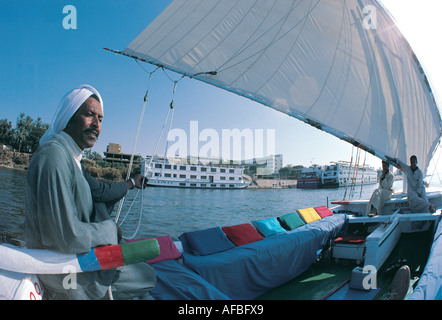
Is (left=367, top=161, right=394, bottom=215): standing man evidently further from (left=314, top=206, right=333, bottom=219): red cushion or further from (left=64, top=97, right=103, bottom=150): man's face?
(left=64, top=97, right=103, bottom=150): man's face

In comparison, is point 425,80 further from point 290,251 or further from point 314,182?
point 314,182

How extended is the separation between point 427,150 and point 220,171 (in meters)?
43.2

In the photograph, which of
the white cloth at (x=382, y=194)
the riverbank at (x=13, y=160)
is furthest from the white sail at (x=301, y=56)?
the riverbank at (x=13, y=160)

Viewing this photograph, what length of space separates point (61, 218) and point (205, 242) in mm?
2454

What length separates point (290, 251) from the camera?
12.2 ft

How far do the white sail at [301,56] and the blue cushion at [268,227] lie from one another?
2.58 metres

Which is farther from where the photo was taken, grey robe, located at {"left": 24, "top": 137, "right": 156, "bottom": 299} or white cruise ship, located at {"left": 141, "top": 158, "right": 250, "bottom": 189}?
white cruise ship, located at {"left": 141, "top": 158, "right": 250, "bottom": 189}

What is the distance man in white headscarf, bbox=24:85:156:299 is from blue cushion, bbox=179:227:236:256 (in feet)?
5.43

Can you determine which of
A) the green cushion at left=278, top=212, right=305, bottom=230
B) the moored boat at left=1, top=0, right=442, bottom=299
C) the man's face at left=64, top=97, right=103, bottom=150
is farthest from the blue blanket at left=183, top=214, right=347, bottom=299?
the man's face at left=64, top=97, right=103, bottom=150

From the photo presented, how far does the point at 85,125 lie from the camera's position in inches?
51.4

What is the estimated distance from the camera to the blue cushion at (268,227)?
409 cm

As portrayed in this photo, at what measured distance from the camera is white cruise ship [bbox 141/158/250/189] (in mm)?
46469

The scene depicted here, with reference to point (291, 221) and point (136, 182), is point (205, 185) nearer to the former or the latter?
point (291, 221)

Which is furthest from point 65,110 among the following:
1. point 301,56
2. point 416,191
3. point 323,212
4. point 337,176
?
point 337,176
